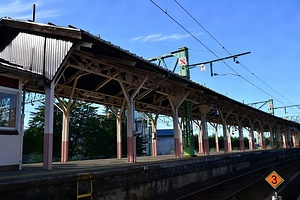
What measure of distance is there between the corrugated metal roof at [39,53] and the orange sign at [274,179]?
783cm

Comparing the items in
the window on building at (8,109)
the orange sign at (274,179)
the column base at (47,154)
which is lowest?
the orange sign at (274,179)

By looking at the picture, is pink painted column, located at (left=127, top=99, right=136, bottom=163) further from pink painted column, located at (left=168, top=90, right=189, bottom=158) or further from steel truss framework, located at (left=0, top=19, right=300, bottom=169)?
pink painted column, located at (left=168, top=90, right=189, bottom=158)

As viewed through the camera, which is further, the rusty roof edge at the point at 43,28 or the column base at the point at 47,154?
the rusty roof edge at the point at 43,28

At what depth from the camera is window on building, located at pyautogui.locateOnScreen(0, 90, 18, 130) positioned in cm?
873

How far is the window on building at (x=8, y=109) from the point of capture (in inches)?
344

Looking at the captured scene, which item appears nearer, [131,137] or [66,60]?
[66,60]

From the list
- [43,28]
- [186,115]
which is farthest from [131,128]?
[186,115]

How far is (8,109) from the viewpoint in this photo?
29.3 ft

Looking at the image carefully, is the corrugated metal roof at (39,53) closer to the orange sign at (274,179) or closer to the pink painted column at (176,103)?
the orange sign at (274,179)

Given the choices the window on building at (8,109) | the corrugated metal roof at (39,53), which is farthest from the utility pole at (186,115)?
the window on building at (8,109)

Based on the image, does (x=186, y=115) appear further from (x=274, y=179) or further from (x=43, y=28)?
(x=274, y=179)

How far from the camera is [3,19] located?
1152 cm

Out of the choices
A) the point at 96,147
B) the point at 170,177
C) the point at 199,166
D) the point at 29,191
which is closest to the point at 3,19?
the point at 29,191

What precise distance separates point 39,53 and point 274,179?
912cm
